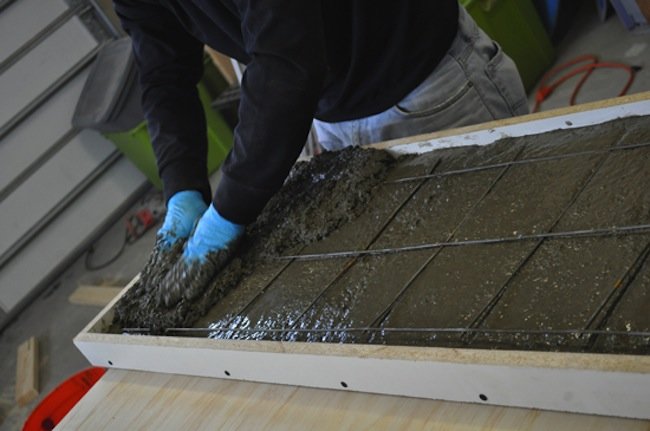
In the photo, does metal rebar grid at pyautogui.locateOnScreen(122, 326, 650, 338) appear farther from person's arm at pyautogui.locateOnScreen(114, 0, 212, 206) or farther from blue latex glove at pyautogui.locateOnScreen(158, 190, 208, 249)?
person's arm at pyautogui.locateOnScreen(114, 0, 212, 206)

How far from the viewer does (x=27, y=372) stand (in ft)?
11.7

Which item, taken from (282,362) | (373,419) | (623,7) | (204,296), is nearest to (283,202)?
(204,296)

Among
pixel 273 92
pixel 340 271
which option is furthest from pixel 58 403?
pixel 273 92

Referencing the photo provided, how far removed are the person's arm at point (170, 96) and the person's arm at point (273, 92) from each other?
51cm

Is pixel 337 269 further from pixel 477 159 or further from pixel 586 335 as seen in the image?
pixel 586 335

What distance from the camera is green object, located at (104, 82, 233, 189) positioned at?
15.3ft

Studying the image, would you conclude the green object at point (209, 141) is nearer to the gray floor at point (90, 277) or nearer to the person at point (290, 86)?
the gray floor at point (90, 277)

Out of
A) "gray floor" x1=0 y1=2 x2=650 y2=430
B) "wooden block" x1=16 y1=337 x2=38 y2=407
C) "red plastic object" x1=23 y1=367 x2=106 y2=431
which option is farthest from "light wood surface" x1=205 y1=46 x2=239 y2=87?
"red plastic object" x1=23 y1=367 x2=106 y2=431

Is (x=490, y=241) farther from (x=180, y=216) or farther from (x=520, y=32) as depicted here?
(x=520, y=32)

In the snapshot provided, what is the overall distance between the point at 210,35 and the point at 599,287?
130 centimetres

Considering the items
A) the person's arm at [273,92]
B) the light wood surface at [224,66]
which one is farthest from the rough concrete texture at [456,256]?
the light wood surface at [224,66]

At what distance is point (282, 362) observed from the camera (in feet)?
4.24

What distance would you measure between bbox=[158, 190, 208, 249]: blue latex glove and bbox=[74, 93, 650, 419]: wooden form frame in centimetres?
37

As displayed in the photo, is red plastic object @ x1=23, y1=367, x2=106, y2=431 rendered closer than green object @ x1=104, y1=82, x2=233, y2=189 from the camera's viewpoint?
Yes
